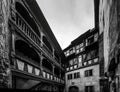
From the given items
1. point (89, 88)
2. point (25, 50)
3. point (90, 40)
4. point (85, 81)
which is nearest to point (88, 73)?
point (85, 81)

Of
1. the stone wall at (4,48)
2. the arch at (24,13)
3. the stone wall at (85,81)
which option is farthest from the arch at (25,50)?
the stone wall at (85,81)

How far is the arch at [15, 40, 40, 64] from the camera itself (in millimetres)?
10884

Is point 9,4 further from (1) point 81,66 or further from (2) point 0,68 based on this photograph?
(1) point 81,66

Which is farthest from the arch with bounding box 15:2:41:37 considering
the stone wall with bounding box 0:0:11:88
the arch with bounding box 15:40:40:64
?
the stone wall with bounding box 0:0:11:88

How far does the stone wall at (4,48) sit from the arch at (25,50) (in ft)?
10.7

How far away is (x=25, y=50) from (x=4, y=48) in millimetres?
5408

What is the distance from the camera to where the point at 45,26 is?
54.4ft

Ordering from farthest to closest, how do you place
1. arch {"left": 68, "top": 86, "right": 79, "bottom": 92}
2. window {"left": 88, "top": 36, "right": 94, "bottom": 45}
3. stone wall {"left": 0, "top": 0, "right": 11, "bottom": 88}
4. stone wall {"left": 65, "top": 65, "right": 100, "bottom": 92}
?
arch {"left": 68, "top": 86, "right": 79, "bottom": 92} → window {"left": 88, "top": 36, "right": 94, "bottom": 45} → stone wall {"left": 65, "top": 65, "right": 100, "bottom": 92} → stone wall {"left": 0, "top": 0, "right": 11, "bottom": 88}

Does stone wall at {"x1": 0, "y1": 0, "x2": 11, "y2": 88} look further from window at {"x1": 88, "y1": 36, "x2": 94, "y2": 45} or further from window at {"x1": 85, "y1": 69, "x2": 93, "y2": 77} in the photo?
window at {"x1": 88, "y1": 36, "x2": 94, "y2": 45}

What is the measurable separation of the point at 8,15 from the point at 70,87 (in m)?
19.3

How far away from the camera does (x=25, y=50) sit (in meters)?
12.3

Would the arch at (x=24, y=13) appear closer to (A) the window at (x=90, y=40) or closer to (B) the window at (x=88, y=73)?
(A) the window at (x=90, y=40)

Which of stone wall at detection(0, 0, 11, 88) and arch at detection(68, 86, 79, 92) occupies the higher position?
stone wall at detection(0, 0, 11, 88)

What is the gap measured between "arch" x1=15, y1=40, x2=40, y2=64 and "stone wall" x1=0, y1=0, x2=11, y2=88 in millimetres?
3247
